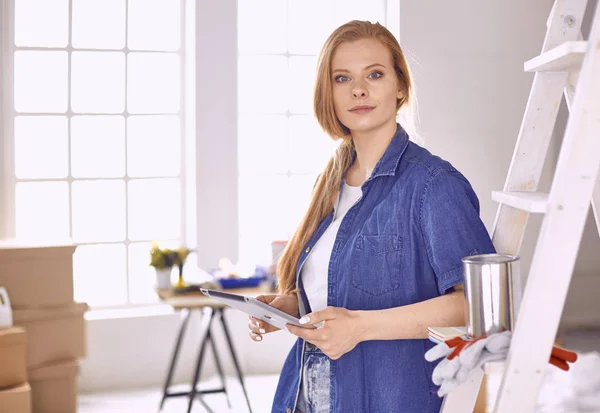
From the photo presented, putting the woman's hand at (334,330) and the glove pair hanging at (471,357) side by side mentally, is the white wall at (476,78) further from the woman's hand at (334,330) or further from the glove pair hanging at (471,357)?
the glove pair hanging at (471,357)

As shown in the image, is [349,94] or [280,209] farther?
[280,209]

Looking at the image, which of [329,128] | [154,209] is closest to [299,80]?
[154,209]

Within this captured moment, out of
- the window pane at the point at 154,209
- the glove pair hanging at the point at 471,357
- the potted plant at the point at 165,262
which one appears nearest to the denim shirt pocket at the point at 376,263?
the glove pair hanging at the point at 471,357

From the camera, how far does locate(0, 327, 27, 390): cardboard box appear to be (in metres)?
3.73

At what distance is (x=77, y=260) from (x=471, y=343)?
4014 millimetres

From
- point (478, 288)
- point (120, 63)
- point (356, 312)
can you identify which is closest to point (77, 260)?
point (120, 63)

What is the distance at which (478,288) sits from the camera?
1.36m

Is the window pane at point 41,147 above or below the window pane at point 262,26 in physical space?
below

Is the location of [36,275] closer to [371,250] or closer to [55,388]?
[55,388]

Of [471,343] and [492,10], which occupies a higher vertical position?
[492,10]

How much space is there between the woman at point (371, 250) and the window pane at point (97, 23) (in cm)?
324

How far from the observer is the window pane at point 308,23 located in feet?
17.2

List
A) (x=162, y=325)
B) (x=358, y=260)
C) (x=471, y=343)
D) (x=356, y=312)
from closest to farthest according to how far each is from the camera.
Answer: (x=471, y=343), (x=356, y=312), (x=358, y=260), (x=162, y=325)

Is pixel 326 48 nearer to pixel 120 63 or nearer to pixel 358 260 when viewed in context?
pixel 358 260
